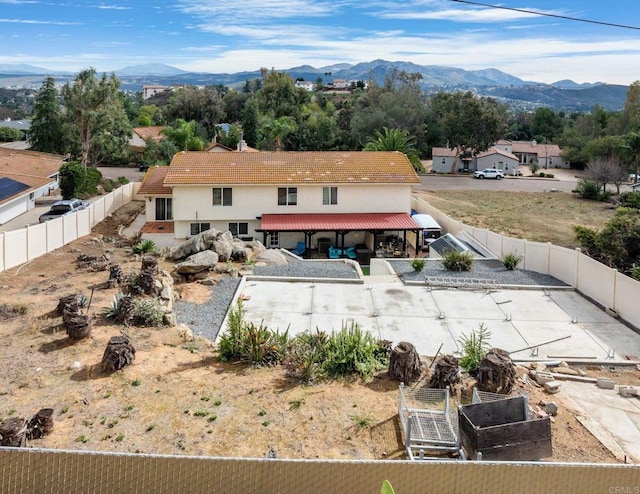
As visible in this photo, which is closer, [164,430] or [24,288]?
[164,430]

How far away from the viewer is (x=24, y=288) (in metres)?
19.0

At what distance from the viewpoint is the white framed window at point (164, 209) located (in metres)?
33.9

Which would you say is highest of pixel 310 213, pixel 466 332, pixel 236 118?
pixel 236 118

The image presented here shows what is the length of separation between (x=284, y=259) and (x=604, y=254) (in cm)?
1489

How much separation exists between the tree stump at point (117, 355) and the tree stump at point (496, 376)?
25.9ft

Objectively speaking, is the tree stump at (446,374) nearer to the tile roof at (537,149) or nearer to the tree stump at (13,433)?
the tree stump at (13,433)

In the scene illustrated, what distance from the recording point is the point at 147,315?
1558cm

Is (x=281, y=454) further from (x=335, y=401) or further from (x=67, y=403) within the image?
(x=67, y=403)

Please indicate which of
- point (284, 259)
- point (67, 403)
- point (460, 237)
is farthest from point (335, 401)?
point (460, 237)

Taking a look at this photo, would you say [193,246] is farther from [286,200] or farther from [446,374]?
[446,374]

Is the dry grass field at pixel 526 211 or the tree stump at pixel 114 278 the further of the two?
the dry grass field at pixel 526 211

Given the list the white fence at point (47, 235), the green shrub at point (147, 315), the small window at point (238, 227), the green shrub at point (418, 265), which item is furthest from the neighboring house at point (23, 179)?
the green shrub at point (418, 265)

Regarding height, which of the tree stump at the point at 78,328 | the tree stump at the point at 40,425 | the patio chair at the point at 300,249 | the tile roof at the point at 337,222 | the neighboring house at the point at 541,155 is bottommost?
the patio chair at the point at 300,249

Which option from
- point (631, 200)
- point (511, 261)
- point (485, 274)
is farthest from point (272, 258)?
point (631, 200)
